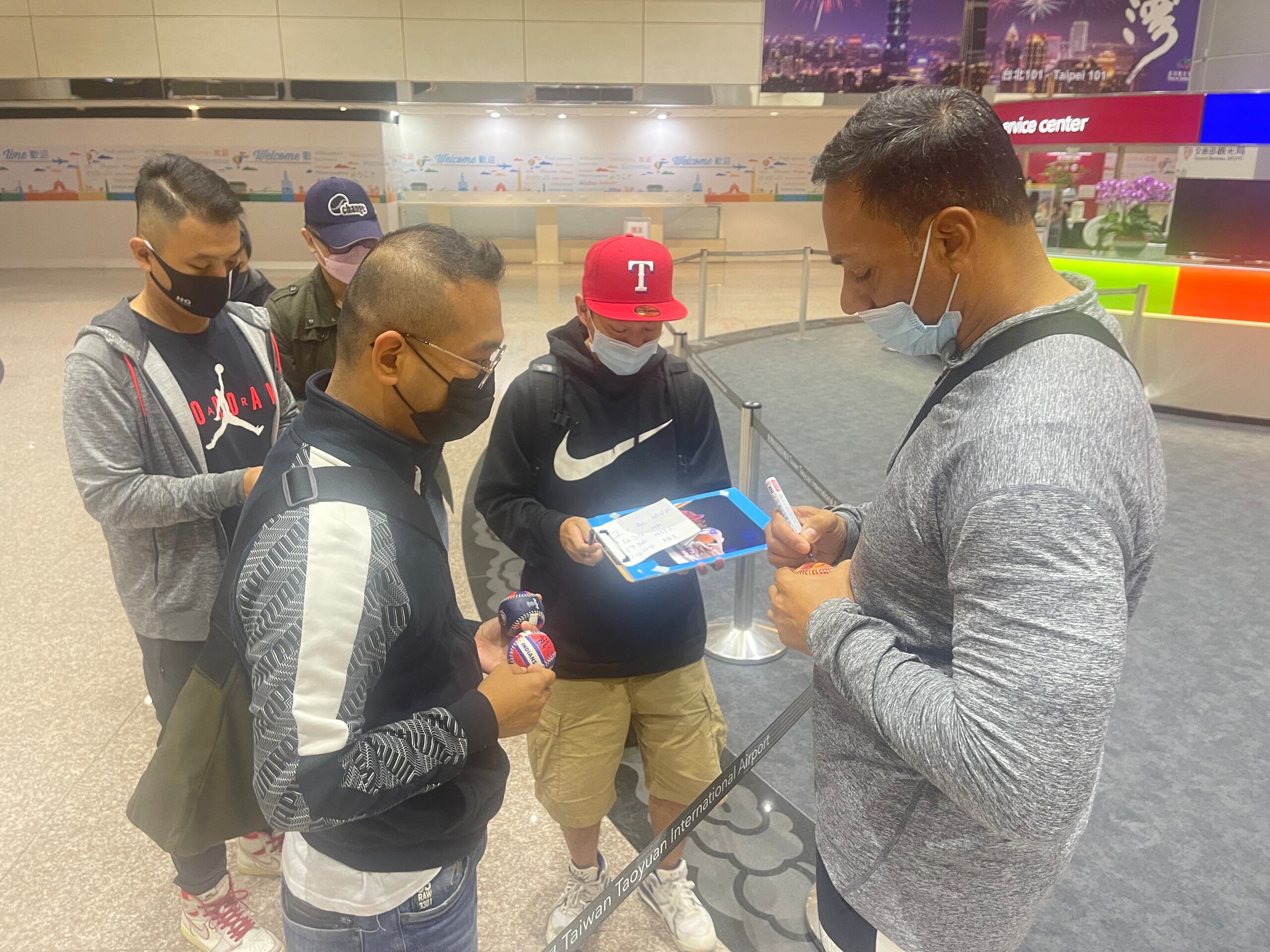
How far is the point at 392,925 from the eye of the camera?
52.1 inches

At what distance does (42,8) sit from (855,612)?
59.6 feet

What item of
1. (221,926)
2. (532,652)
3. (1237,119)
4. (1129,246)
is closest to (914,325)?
(532,652)

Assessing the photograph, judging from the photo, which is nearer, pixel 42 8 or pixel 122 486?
pixel 122 486

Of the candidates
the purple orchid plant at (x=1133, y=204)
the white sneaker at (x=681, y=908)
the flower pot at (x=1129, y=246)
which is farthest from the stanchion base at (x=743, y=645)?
the purple orchid plant at (x=1133, y=204)

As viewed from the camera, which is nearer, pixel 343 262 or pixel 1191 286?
pixel 343 262

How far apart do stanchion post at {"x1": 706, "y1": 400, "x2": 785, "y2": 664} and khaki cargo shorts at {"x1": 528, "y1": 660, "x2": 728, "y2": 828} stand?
1.31m

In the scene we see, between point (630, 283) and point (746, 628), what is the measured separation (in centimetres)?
200

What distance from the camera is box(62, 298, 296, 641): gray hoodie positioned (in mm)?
1914

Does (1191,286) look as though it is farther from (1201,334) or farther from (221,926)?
(221,926)

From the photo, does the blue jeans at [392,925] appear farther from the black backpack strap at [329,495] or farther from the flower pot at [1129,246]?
the flower pot at [1129,246]

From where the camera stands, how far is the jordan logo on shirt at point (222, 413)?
2.09 meters

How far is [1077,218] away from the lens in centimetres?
795

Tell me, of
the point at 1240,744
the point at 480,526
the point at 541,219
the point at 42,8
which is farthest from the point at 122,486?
the point at 42,8

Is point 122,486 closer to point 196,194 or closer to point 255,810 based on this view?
point 196,194
